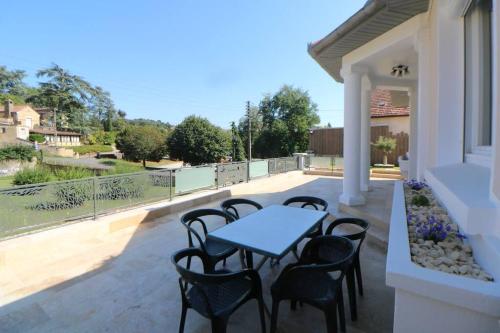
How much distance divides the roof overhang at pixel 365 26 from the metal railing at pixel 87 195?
4311 mm

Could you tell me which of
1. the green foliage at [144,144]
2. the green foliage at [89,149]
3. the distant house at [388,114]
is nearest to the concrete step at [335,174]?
the distant house at [388,114]

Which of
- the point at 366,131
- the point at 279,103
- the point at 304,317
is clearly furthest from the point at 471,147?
the point at 279,103

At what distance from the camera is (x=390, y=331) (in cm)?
214

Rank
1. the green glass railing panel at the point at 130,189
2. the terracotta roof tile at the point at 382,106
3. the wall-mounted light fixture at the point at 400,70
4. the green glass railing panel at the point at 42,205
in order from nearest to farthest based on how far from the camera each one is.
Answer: the green glass railing panel at the point at 42,205, the green glass railing panel at the point at 130,189, the wall-mounted light fixture at the point at 400,70, the terracotta roof tile at the point at 382,106

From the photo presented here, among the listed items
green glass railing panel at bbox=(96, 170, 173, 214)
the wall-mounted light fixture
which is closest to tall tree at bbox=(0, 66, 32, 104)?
green glass railing panel at bbox=(96, 170, 173, 214)

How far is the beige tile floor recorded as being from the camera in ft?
7.52

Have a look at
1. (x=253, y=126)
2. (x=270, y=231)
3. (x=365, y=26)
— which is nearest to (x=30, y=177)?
(x=270, y=231)

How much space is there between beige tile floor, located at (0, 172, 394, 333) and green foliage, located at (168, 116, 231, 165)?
14.7 metres

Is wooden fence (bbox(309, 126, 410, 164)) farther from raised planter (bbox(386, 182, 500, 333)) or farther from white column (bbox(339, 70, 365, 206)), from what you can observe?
raised planter (bbox(386, 182, 500, 333))

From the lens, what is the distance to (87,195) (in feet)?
15.8

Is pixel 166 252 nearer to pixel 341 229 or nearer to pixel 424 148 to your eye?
pixel 341 229

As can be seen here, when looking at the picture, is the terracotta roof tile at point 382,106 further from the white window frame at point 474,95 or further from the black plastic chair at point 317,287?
the black plastic chair at point 317,287

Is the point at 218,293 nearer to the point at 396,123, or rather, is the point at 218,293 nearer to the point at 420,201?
the point at 420,201

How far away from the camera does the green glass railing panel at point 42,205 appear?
3.82 m
